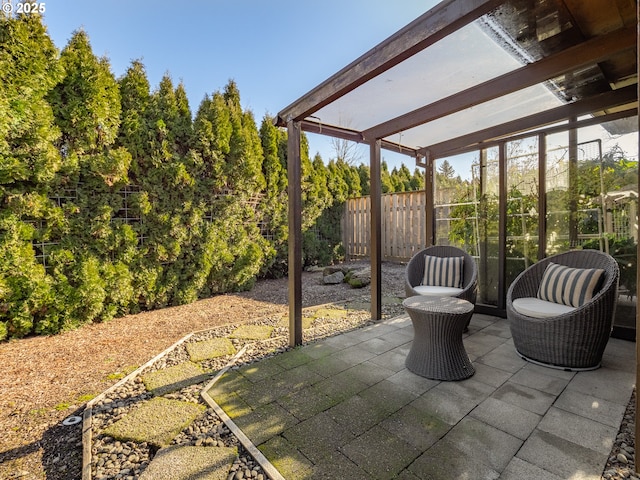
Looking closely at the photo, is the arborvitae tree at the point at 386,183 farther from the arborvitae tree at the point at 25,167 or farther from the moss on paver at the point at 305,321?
the arborvitae tree at the point at 25,167

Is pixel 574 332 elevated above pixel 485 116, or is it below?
below

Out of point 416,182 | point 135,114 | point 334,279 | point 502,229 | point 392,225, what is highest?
point 416,182

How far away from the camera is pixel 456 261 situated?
3873 mm

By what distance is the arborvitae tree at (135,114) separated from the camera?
4.25m

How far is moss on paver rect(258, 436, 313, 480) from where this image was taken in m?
1.50

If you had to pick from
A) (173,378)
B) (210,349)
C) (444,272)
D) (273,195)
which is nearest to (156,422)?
(173,378)

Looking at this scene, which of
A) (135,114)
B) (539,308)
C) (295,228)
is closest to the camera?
(539,308)

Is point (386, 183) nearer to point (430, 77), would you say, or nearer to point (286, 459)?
point (430, 77)

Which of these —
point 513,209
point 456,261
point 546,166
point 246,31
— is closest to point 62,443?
point 456,261

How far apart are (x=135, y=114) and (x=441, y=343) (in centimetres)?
486

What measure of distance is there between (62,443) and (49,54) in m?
4.11

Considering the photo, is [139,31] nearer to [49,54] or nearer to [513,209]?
[49,54]

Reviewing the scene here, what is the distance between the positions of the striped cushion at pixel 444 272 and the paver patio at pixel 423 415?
1.02 m

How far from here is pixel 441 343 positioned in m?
2.44
